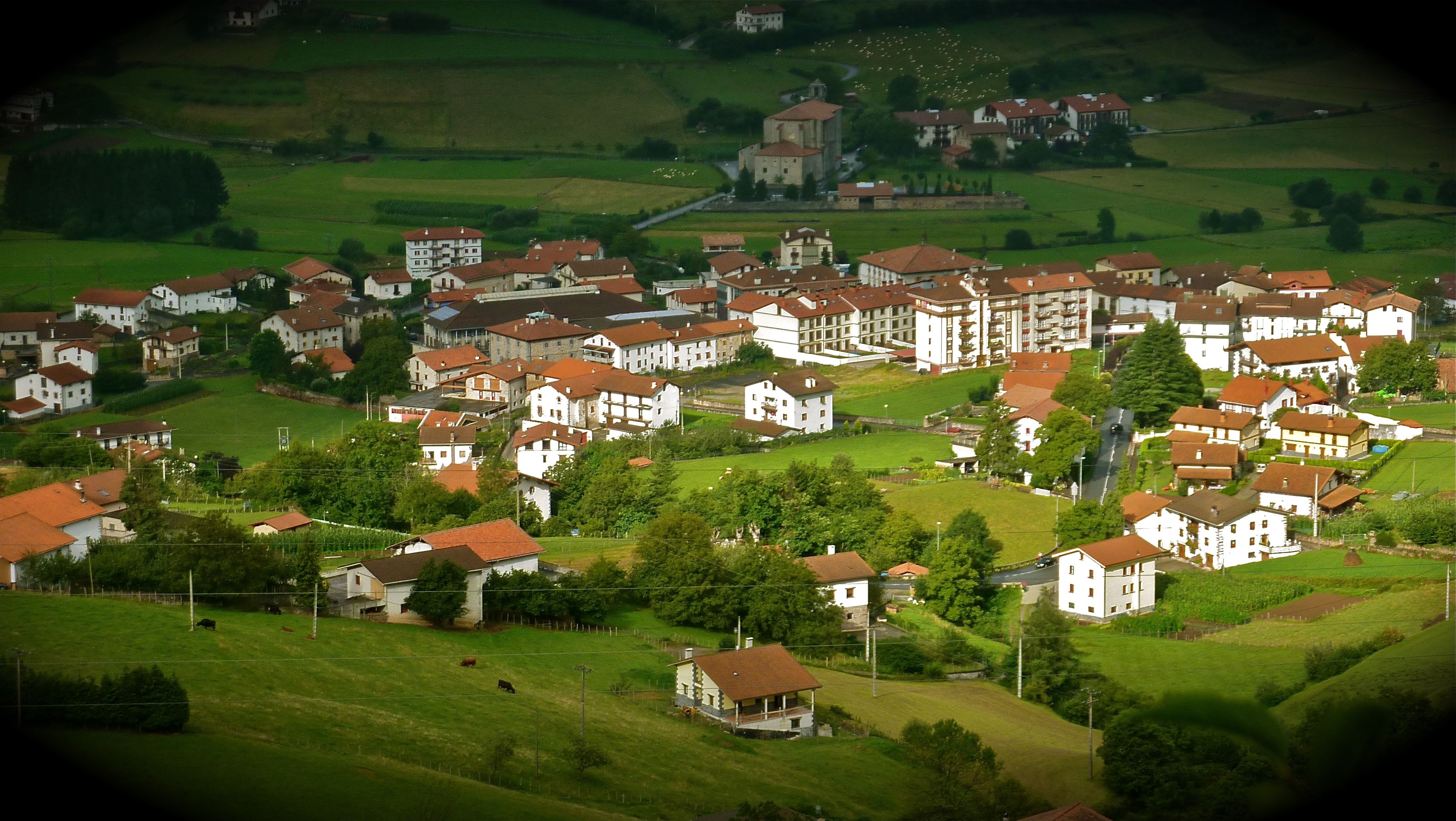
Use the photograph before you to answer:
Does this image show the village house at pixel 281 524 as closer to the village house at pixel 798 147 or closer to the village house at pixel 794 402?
the village house at pixel 794 402

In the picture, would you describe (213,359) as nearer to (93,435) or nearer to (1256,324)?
(93,435)

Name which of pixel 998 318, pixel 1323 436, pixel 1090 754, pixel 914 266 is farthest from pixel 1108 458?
pixel 914 266

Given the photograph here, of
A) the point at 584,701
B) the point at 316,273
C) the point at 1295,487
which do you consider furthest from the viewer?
the point at 316,273

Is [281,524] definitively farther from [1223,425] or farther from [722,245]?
[722,245]

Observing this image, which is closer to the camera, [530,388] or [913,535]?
[913,535]

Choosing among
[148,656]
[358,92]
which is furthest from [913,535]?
[358,92]

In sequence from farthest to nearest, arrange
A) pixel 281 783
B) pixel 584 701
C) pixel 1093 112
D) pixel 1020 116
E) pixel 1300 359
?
pixel 1093 112 → pixel 1020 116 → pixel 1300 359 → pixel 584 701 → pixel 281 783

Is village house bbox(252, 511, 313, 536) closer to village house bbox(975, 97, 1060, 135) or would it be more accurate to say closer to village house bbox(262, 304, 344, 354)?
village house bbox(262, 304, 344, 354)
